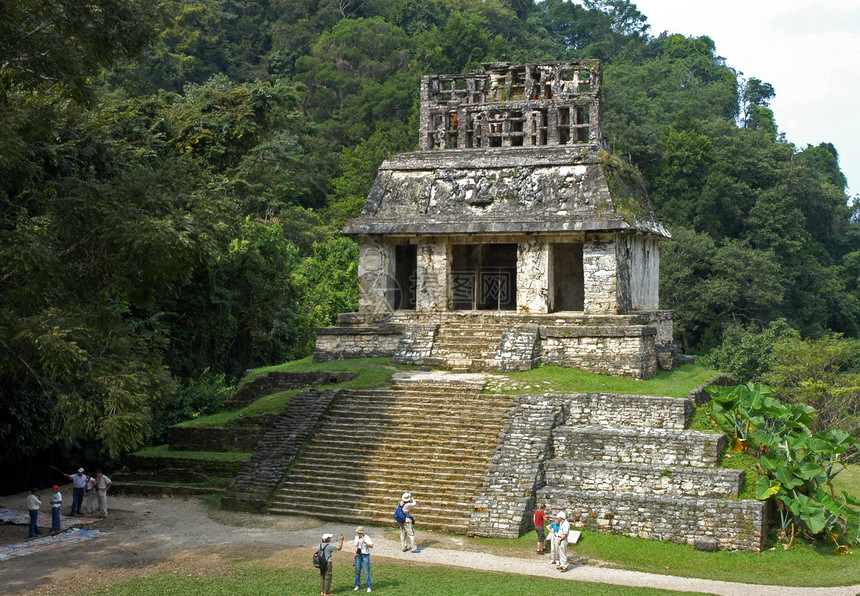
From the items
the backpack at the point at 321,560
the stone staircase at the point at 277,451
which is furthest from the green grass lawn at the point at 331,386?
the backpack at the point at 321,560

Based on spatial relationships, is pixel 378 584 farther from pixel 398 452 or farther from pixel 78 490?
pixel 78 490

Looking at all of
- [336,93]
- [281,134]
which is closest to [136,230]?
[281,134]

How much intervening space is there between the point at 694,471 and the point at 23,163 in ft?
31.4

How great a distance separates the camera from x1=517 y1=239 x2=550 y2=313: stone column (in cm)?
1748

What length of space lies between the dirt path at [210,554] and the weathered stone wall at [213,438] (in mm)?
1932

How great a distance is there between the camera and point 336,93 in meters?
48.8

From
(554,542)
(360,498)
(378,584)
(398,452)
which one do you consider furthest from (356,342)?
(378,584)

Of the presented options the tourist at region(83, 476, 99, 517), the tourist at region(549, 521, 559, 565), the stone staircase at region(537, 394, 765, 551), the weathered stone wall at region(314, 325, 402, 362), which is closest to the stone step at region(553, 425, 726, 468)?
the stone staircase at region(537, 394, 765, 551)

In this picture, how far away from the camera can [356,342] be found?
18.1 metres

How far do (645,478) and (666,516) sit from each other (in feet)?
2.39

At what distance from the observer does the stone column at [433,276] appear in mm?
18172

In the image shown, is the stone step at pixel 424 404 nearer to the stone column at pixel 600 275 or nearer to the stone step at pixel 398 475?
the stone step at pixel 398 475

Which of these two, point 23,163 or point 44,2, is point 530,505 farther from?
point 44,2

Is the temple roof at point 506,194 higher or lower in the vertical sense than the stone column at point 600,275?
higher
